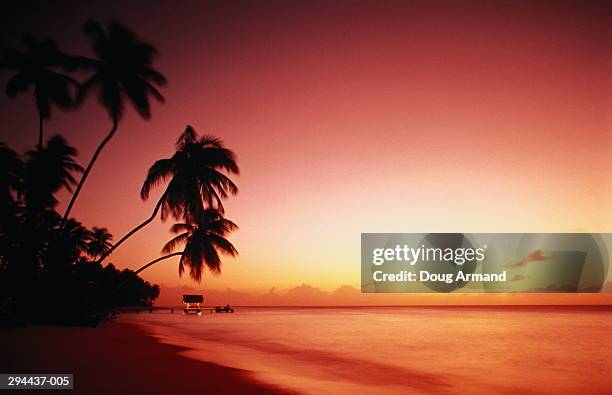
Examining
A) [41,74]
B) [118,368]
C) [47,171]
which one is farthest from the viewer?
[47,171]

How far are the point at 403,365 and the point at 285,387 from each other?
6.51 m

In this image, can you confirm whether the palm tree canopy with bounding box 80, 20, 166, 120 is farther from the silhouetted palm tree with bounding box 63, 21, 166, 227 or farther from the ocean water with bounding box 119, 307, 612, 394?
the ocean water with bounding box 119, 307, 612, 394

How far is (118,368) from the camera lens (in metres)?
11.1

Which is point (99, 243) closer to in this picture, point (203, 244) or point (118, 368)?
point (203, 244)

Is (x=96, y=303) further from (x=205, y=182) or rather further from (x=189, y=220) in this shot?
(x=205, y=182)

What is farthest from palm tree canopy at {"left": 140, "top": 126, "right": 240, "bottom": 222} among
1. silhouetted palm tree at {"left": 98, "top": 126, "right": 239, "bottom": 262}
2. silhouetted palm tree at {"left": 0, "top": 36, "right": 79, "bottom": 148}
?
silhouetted palm tree at {"left": 0, "top": 36, "right": 79, "bottom": 148}

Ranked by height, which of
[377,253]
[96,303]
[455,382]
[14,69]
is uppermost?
[14,69]

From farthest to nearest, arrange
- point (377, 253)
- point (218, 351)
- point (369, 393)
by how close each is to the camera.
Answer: point (377, 253) < point (218, 351) < point (369, 393)

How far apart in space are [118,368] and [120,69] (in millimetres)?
15128

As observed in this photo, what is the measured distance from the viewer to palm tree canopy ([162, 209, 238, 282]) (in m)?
28.2

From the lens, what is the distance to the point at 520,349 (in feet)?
69.0

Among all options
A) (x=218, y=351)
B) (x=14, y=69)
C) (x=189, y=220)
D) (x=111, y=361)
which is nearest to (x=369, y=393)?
(x=111, y=361)

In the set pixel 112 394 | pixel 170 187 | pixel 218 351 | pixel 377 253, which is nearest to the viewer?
pixel 112 394

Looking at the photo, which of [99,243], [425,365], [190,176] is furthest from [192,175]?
[99,243]
